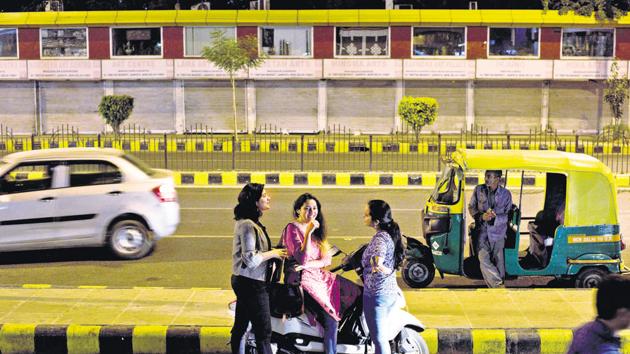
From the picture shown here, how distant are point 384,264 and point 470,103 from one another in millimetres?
Answer: 26001

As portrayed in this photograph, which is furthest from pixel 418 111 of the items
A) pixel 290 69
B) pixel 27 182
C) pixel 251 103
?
pixel 27 182

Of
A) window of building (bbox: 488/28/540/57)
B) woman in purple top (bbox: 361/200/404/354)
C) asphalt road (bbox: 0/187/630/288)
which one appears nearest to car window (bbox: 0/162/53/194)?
asphalt road (bbox: 0/187/630/288)

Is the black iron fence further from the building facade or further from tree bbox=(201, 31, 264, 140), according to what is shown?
the building facade

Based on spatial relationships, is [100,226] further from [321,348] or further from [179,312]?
[321,348]

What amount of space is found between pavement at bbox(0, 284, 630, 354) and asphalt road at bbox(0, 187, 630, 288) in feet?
4.31

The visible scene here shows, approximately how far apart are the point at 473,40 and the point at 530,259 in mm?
22466

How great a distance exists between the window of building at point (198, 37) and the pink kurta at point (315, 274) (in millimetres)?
25891

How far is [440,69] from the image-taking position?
102 feet

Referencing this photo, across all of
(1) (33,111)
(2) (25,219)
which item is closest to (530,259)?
(2) (25,219)

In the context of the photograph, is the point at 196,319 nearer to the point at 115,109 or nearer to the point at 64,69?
the point at 115,109

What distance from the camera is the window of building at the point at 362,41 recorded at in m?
31.5

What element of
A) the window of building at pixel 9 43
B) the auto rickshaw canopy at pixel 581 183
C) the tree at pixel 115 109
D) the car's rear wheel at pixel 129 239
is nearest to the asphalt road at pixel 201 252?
the car's rear wheel at pixel 129 239

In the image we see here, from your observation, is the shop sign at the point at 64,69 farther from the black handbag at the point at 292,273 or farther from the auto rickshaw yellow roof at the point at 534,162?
the black handbag at the point at 292,273

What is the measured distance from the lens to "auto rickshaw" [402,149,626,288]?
9.31 metres
